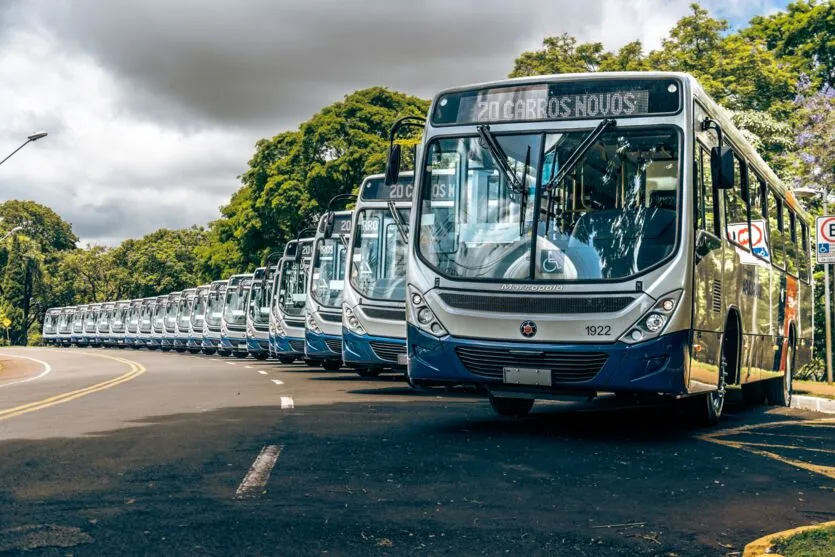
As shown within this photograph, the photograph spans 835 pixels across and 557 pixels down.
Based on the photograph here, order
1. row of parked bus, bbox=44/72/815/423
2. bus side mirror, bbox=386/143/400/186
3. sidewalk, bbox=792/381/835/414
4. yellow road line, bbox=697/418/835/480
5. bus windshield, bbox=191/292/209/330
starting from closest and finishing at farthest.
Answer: yellow road line, bbox=697/418/835/480, row of parked bus, bbox=44/72/815/423, bus side mirror, bbox=386/143/400/186, sidewalk, bbox=792/381/835/414, bus windshield, bbox=191/292/209/330

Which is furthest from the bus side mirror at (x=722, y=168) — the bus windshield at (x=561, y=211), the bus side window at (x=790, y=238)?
the bus side window at (x=790, y=238)

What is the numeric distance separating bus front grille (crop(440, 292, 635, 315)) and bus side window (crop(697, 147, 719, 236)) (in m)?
1.27

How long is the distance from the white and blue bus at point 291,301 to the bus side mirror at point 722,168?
17684 mm

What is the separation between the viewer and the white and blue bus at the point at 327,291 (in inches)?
836

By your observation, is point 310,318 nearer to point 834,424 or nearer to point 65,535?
point 834,424

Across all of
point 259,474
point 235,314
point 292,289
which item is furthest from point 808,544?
point 235,314

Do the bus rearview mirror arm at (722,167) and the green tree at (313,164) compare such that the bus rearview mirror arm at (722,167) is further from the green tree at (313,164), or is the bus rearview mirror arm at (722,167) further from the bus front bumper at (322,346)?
the green tree at (313,164)

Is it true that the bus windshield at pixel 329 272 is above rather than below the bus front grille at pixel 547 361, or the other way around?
→ above

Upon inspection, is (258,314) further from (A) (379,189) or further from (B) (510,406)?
(B) (510,406)

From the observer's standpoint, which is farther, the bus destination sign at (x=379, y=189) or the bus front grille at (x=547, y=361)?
the bus destination sign at (x=379, y=189)

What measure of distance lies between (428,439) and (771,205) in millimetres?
7250

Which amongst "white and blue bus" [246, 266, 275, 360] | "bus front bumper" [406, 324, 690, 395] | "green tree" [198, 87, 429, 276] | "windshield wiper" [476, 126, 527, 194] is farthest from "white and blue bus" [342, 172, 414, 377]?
"green tree" [198, 87, 429, 276]

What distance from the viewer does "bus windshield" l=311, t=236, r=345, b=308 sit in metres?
21.7

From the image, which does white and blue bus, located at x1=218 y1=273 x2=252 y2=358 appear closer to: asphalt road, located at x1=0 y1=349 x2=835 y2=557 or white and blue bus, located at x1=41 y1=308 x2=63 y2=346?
Answer: asphalt road, located at x1=0 y1=349 x2=835 y2=557
